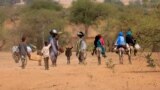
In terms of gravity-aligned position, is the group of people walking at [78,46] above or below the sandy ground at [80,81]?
above

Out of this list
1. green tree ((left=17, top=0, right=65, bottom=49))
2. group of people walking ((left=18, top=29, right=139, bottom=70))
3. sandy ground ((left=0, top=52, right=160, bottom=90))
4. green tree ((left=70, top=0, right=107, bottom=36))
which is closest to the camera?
sandy ground ((left=0, top=52, right=160, bottom=90))

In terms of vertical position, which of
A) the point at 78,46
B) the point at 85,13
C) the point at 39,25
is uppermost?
the point at 85,13

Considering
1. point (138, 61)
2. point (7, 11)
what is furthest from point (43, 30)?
point (138, 61)

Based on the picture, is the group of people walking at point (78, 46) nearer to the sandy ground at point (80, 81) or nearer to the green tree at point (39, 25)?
the sandy ground at point (80, 81)

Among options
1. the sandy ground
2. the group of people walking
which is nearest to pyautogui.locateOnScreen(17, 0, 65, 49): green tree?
the group of people walking

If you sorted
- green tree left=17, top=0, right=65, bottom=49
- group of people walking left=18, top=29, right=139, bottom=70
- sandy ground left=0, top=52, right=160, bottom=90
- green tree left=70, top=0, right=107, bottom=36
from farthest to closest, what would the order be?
green tree left=70, top=0, right=107, bottom=36 < green tree left=17, top=0, right=65, bottom=49 < group of people walking left=18, top=29, right=139, bottom=70 < sandy ground left=0, top=52, right=160, bottom=90

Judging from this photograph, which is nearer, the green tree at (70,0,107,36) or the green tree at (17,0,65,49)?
the green tree at (17,0,65,49)

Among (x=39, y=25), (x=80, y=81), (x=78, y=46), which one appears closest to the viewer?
(x=80, y=81)

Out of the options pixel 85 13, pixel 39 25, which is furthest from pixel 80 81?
pixel 85 13

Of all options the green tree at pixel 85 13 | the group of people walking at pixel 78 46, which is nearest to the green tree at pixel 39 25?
the green tree at pixel 85 13

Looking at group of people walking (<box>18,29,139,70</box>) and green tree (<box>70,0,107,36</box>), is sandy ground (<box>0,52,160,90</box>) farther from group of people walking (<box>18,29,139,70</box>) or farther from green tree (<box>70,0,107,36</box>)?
green tree (<box>70,0,107,36</box>)

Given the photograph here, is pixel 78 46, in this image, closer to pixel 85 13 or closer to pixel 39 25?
pixel 39 25

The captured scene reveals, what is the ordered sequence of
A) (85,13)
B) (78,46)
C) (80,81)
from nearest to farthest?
(80,81) → (78,46) → (85,13)

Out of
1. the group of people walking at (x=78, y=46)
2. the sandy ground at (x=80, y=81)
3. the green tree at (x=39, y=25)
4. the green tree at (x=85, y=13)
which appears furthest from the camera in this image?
the green tree at (x=85, y=13)
